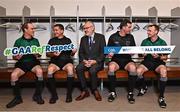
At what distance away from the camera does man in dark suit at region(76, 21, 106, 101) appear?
3.78 metres

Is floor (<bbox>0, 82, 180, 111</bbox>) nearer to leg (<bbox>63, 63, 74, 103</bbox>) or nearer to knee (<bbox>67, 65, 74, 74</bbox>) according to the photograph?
leg (<bbox>63, 63, 74, 103</bbox>)

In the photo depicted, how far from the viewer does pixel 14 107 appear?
135 inches

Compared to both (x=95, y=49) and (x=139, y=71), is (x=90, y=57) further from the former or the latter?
(x=139, y=71)

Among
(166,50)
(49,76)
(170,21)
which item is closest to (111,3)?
(170,21)

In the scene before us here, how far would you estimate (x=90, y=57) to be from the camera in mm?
3945

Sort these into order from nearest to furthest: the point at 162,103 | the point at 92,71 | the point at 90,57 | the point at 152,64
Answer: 1. the point at 162,103
2. the point at 92,71
3. the point at 152,64
4. the point at 90,57

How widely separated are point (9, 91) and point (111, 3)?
257cm

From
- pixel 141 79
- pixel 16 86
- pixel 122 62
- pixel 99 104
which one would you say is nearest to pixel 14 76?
pixel 16 86

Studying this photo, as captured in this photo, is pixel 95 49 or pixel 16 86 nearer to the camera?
pixel 16 86

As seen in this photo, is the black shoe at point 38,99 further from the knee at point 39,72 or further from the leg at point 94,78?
the leg at point 94,78

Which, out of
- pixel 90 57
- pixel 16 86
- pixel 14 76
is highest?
pixel 90 57

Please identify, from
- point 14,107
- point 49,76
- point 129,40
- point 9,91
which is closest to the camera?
point 14,107

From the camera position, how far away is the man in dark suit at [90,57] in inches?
149

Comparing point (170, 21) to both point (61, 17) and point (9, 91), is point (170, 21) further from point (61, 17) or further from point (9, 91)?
point (9, 91)
